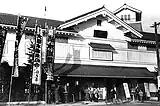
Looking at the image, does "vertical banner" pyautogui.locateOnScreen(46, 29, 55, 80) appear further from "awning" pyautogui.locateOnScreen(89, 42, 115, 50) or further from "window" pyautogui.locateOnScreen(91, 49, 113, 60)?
"window" pyautogui.locateOnScreen(91, 49, 113, 60)

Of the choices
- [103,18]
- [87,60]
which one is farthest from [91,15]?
[87,60]

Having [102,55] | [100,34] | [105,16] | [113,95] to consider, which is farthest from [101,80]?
[105,16]

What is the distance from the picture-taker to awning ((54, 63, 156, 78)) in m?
21.2

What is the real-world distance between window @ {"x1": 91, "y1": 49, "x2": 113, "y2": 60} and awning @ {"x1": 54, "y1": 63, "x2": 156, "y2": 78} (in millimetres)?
987

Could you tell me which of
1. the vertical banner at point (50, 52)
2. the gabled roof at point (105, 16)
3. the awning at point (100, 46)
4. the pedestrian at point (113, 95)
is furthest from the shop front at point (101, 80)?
the gabled roof at point (105, 16)

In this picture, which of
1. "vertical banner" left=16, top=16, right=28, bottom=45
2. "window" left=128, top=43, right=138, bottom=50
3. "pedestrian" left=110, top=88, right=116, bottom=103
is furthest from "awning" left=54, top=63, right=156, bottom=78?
"vertical banner" left=16, top=16, right=28, bottom=45

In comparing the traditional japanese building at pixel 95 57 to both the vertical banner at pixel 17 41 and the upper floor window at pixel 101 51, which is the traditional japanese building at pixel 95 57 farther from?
the vertical banner at pixel 17 41

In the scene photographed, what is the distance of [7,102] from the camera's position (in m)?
19.9

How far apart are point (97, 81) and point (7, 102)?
30.1 ft

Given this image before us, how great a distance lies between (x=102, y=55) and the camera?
79.8 feet

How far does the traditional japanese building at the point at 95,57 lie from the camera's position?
21172 mm

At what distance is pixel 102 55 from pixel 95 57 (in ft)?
2.85

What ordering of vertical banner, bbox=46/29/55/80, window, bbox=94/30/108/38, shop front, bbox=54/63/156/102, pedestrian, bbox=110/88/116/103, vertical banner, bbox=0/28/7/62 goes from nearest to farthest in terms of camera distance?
vertical banner, bbox=46/29/55/80 < vertical banner, bbox=0/28/7/62 < shop front, bbox=54/63/156/102 < pedestrian, bbox=110/88/116/103 < window, bbox=94/30/108/38

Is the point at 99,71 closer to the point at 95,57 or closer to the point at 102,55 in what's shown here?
the point at 95,57
